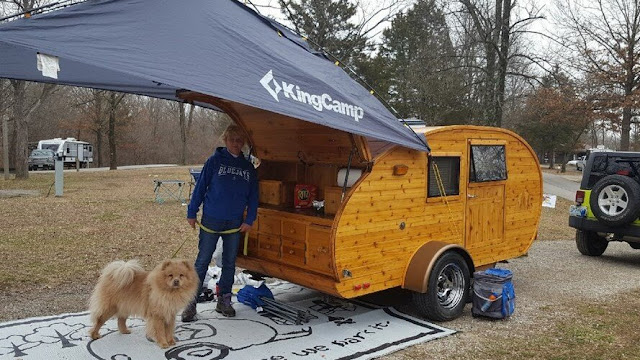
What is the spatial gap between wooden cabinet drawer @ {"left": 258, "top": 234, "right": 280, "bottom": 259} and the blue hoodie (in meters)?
0.42

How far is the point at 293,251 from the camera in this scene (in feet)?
17.4

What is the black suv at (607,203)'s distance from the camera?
8195 mm

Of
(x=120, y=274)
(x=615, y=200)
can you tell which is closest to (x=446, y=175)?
(x=120, y=274)

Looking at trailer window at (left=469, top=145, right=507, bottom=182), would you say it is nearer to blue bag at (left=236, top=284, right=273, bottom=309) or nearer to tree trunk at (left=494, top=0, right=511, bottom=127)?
blue bag at (left=236, top=284, right=273, bottom=309)

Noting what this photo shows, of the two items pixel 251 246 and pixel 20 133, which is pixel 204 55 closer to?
pixel 251 246

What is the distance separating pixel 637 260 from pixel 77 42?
9776 millimetres

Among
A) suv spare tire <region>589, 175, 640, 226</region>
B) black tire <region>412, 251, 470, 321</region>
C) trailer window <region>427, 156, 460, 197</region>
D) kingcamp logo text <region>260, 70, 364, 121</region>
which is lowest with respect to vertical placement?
black tire <region>412, 251, 470, 321</region>

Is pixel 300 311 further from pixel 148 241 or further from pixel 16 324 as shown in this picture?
pixel 148 241

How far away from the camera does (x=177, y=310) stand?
446 centimetres

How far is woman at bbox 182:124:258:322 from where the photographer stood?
202 inches

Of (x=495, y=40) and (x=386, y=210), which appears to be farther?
(x=495, y=40)

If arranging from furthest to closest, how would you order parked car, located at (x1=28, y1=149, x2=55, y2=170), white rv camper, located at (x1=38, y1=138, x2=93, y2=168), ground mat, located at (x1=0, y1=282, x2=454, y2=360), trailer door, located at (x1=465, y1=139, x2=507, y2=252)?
white rv camper, located at (x1=38, y1=138, x2=93, y2=168) → parked car, located at (x1=28, y1=149, x2=55, y2=170) → trailer door, located at (x1=465, y1=139, x2=507, y2=252) → ground mat, located at (x1=0, y1=282, x2=454, y2=360)

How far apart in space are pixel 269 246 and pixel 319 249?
2.72 ft

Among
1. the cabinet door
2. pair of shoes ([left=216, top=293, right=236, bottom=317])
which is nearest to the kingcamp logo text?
the cabinet door
